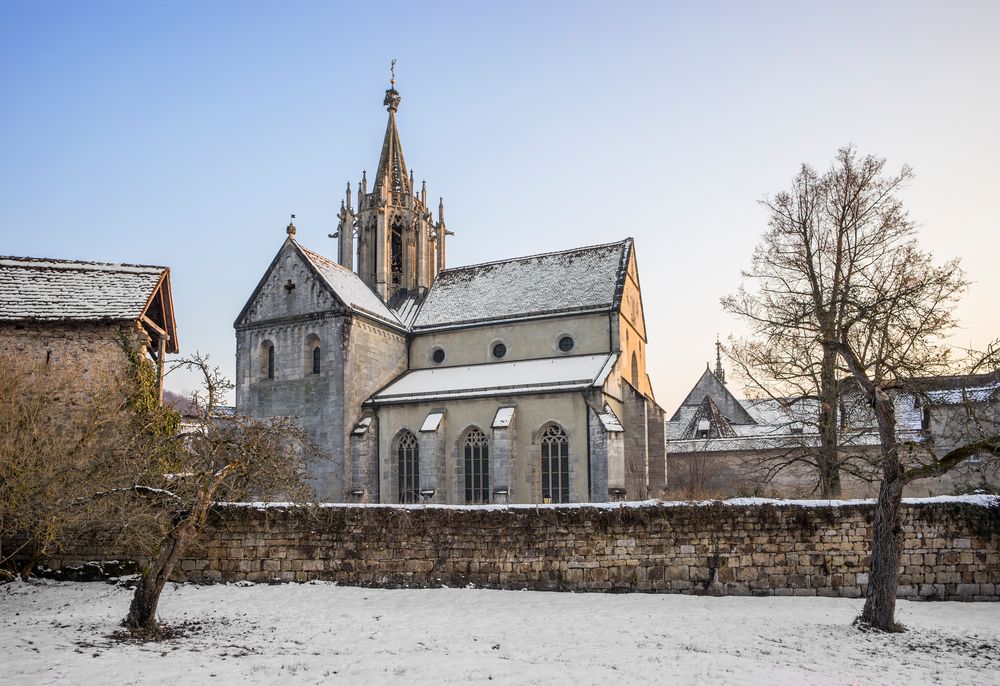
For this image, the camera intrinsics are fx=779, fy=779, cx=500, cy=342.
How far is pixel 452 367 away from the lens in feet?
112

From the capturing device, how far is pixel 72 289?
770 inches

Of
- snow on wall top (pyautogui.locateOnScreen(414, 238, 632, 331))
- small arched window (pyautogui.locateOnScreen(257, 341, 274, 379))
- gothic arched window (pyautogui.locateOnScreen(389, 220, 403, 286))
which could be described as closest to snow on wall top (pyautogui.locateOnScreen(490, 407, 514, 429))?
snow on wall top (pyautogui.locateOnScreen(414, 238, 632, 331))

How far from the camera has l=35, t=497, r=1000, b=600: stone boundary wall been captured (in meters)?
14.6

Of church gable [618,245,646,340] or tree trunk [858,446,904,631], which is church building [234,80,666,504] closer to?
church gable [618,245,646,340]

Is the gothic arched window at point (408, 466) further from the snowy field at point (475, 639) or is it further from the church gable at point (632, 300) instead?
the snowy field at point (475, 639)

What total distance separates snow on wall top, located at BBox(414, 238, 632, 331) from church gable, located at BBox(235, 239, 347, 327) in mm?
5061

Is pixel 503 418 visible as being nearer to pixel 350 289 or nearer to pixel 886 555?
pixel 350 289

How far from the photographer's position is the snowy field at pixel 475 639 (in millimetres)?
9133

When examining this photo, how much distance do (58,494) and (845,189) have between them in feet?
68.1

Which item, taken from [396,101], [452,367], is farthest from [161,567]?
[396,101]

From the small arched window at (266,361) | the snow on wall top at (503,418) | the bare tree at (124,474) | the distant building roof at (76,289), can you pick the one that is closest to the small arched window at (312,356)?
the small arched window at (266,361)

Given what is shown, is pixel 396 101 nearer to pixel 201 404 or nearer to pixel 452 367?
pixel 452 367

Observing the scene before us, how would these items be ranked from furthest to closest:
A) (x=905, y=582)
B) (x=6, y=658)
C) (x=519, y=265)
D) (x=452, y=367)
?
(x=519, y=265)
(x=452, y=367)
(x=905, y=582)
(x=6, y=658)

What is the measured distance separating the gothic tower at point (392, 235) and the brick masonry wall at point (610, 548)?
2392 cm
